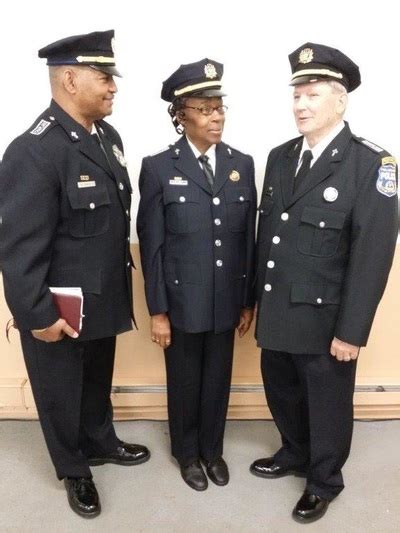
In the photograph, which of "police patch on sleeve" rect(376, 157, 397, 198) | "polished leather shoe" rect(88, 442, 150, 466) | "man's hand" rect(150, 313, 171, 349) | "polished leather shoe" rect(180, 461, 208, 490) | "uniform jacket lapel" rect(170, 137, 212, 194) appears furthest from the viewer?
"polished leather shoe" rect(88, 442, 150, 466)

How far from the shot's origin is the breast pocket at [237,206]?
1706 millimetres

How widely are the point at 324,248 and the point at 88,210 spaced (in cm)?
72

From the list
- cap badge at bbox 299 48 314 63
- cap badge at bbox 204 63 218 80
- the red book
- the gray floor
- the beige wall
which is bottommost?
the gray floor

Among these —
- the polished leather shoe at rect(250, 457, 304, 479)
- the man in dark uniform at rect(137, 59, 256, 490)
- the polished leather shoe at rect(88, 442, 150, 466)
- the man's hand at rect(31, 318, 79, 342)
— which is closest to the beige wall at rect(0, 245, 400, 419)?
the polished leather shoe at rect(88, 442, 150, 466)

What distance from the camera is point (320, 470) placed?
70.9 inches

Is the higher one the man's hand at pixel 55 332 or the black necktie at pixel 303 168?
the black necktie at pixel 303 168

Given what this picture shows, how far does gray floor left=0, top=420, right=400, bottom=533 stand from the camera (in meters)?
1.80

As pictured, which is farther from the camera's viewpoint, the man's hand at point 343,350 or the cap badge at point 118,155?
the cap badge at point 118,155

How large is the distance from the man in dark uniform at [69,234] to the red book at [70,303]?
0.8 inches

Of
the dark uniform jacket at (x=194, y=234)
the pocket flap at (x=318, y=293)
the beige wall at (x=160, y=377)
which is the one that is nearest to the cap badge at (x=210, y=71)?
the dark uniform jacket at (x=194, y=234)

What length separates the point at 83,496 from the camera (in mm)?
1858

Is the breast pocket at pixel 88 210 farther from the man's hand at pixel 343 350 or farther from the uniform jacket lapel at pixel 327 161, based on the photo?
the man's hand at pixel 343 350

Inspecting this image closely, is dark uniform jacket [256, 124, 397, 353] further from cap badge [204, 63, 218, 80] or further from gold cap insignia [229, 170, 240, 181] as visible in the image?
cap badge [204, 63, 218, 80]

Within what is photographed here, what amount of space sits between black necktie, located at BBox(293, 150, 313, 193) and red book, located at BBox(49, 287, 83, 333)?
75 cm
